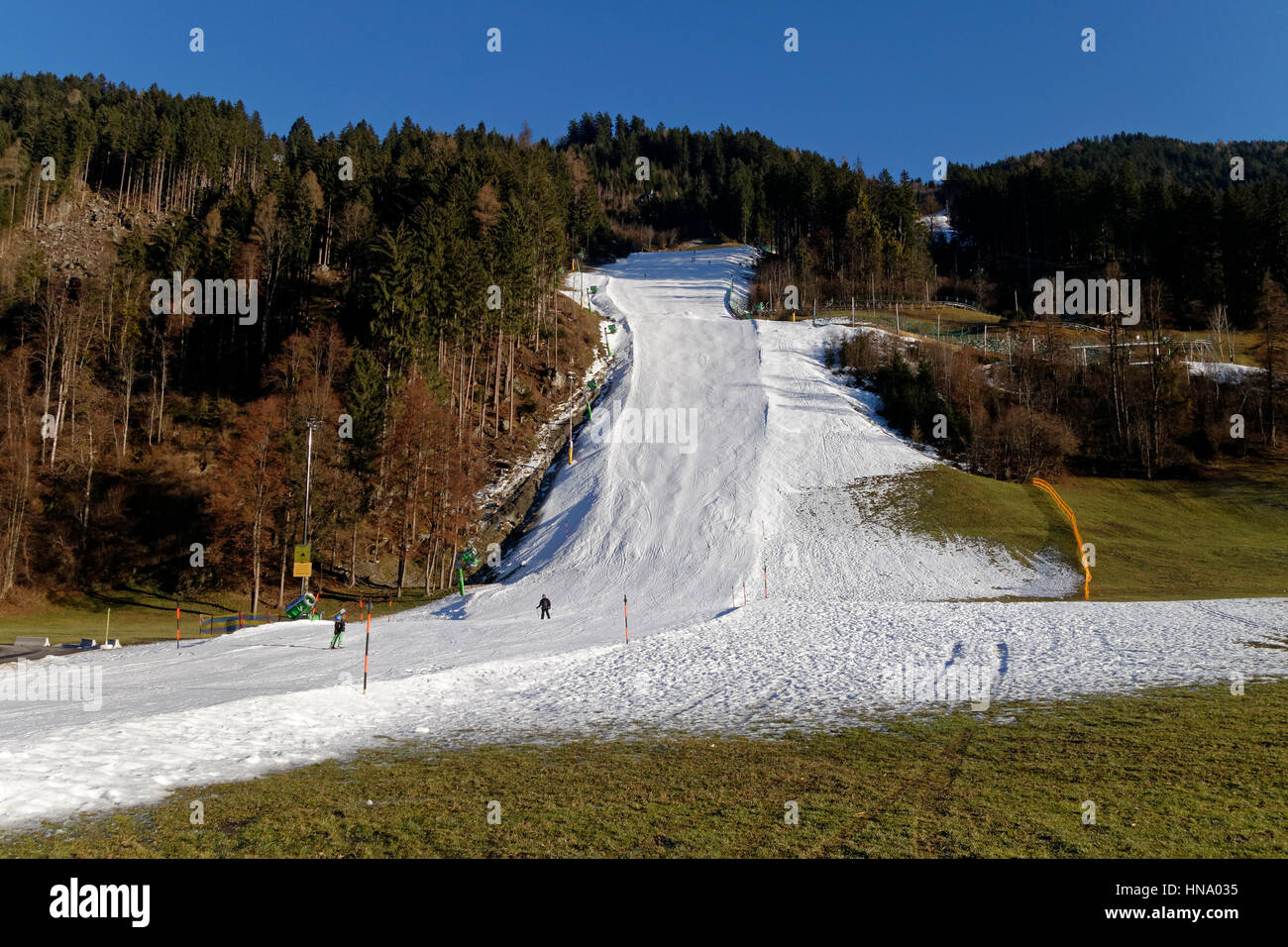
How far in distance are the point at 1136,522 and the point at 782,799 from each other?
45.2 meters

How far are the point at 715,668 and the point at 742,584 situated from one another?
1625 centimetres

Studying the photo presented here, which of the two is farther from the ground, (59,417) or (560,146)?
(560,146)

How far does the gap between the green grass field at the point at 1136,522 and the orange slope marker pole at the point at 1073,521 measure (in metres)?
0.39

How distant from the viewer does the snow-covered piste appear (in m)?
12.1

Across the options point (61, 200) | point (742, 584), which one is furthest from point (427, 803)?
point (61, 200)

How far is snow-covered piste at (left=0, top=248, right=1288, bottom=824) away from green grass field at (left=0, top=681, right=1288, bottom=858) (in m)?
1.44

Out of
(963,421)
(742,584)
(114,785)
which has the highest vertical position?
(963,421)

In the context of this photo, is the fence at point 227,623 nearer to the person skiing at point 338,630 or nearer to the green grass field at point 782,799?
the person skiing at point 338,630

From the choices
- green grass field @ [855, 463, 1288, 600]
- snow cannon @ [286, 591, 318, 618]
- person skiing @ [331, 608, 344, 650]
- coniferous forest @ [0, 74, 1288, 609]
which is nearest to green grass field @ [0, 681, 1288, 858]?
person skiing @ [331, 608, 344, 650]

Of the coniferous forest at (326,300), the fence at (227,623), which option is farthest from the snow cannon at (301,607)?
the coniferous forest at (326,300)

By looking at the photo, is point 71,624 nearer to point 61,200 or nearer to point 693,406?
point 693,406

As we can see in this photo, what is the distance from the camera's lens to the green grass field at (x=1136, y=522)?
32.7 m
